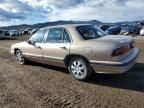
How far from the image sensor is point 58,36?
277 inches

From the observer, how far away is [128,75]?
670 centimetres

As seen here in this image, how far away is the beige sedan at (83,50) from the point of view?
223 inches

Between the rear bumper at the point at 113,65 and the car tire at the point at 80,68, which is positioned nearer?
the rear bumper at the point at 113,65

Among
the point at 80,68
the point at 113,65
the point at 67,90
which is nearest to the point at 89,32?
the point at 80,68

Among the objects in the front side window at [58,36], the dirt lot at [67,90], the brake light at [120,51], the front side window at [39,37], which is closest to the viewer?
the dirt lot at [67,90]

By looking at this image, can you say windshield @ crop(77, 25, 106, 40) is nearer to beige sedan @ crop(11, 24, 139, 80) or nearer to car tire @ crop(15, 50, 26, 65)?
beige sedan @ crop(11, 24, 139, 80)

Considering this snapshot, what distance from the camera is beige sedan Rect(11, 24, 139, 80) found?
5676 mm

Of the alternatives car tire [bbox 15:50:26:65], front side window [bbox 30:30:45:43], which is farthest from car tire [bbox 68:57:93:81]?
car tire [bbox 15:50:26:65]

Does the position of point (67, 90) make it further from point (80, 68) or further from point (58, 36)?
point (58, 36)

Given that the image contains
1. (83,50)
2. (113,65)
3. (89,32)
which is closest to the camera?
(113,65)

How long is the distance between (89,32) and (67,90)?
195cm

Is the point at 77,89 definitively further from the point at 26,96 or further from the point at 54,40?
the point at 54,40

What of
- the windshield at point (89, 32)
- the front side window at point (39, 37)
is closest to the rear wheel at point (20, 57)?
the front side window at point (39, 37)

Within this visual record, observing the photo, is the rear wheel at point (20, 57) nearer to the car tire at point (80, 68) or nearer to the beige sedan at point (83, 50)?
the beige sedan at point (83, 50)
